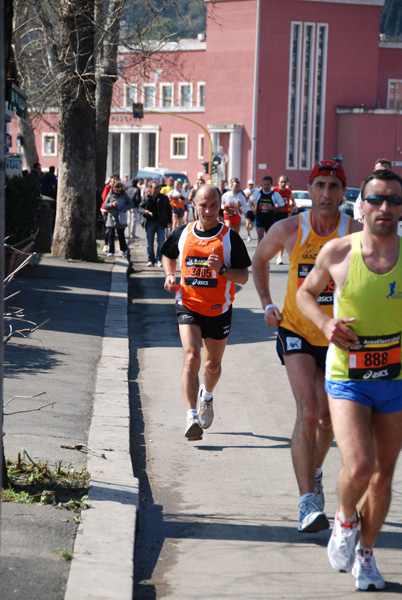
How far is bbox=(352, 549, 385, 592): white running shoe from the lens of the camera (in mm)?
4594

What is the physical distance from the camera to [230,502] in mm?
5957

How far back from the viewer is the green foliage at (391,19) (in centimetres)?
16950

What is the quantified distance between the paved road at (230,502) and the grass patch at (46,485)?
15.3 inches

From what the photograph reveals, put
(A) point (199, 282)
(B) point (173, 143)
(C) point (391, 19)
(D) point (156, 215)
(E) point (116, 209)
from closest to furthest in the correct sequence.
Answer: (A) point (199, 282) < (D) point (156, 215) < (E) point (116, 209) < (B) point (173, 143) < (C) point (391, 19)

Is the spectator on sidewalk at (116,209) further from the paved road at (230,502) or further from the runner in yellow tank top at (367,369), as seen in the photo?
the runner in yellow tank top at (367,369)

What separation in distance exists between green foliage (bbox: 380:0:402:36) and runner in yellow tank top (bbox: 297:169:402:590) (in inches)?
6809

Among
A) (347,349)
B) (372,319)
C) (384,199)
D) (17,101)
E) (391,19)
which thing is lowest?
(347,349)

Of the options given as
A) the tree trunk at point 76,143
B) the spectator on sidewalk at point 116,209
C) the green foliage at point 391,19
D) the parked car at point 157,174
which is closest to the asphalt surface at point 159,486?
the tree trunk at point 76,143

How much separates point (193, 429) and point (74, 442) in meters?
0.86

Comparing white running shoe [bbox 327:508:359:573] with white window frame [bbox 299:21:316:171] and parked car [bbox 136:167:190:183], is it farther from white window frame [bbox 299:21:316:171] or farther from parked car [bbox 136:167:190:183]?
white window frame [bbox 299:21:316:171]

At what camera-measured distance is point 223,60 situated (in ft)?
253

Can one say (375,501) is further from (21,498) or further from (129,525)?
Answer: (21,498)

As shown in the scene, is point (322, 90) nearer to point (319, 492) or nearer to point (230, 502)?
point (230, 502)

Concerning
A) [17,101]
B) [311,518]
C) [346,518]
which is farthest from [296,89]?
[346,518]
